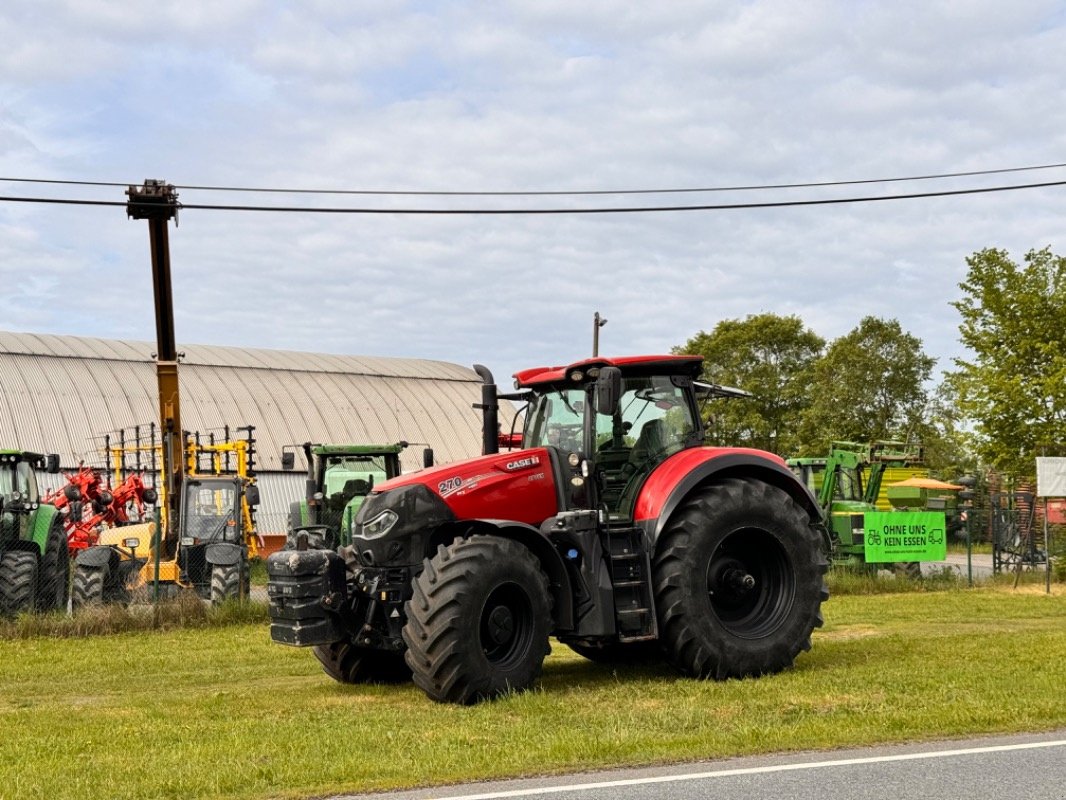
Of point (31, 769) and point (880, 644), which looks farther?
point (880, 644)

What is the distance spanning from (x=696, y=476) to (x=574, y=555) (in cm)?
124

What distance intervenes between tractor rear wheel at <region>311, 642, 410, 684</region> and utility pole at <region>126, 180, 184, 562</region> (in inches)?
279

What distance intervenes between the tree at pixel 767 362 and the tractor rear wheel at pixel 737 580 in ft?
140

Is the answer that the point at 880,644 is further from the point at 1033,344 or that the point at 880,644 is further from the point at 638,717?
the point at 1033,344

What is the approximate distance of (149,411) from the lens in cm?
4566

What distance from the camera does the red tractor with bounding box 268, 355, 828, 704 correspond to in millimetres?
10148

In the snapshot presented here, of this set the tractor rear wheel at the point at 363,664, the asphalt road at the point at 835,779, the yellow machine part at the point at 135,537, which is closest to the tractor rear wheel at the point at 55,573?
the yellow machine part at the point at 135,537

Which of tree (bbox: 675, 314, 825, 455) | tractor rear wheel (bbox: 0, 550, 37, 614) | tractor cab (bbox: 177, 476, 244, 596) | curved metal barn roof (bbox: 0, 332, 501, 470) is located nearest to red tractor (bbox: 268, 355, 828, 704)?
tractor rear wheel (bbox: 0, 550, 37, 614)

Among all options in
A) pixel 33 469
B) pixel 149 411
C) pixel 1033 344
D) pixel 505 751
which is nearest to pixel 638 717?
pixel 505 751

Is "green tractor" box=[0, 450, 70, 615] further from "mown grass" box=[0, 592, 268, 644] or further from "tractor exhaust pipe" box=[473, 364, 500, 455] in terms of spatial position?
"tractor exhaust pipe" box=[473, 364, 500, 455]

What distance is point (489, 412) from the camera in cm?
1178

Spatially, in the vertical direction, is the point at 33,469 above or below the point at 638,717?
above

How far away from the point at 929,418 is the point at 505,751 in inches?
1848

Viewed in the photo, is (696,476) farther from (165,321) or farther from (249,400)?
(249,400)
